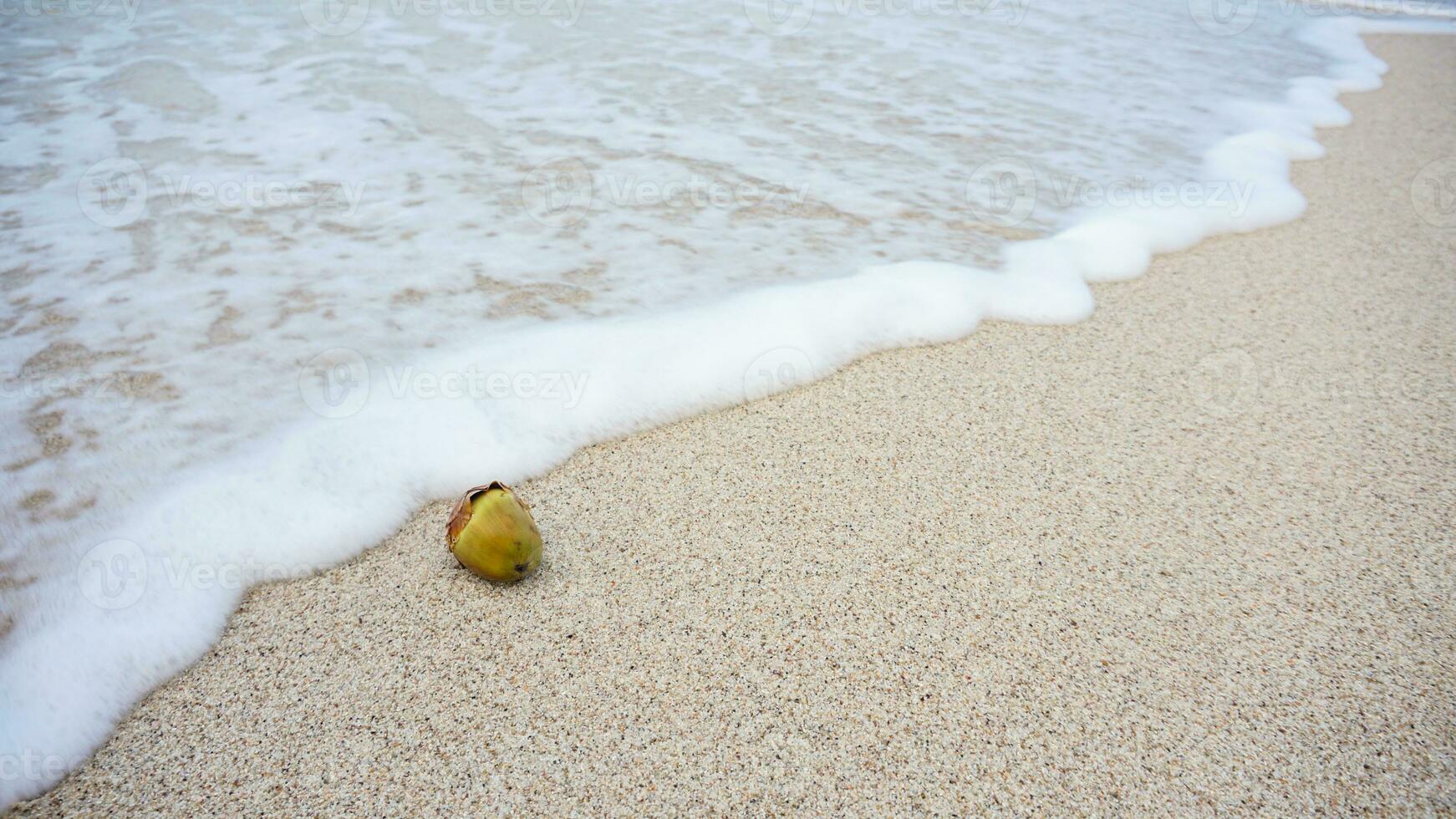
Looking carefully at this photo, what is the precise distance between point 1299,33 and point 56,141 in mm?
7961

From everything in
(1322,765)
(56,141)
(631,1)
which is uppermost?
(631,1)

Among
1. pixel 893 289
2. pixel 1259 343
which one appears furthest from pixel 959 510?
pixel 1259 343

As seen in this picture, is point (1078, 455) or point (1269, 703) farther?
point (1078, 455)

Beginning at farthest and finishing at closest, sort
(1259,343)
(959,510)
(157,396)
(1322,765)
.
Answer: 1. (1259,343)
2. (157,396)
3. (959,510)
4. (1322,765)

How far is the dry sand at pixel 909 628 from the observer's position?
3.66ft

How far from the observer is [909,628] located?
4.36ft

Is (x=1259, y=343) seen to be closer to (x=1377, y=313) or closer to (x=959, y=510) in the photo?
(x=1377, y=313)

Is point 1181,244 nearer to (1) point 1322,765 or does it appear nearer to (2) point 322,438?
(1) point 1322,765

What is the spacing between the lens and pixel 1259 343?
7.12 feet

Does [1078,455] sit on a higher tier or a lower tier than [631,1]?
lower

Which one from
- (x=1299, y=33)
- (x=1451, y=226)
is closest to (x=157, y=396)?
(x=1451, y=226)

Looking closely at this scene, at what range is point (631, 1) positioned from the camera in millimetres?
5609

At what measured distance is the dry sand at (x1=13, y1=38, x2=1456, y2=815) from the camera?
1115 mm

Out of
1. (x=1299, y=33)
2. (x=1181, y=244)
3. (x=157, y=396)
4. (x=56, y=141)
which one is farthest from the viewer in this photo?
(x=1299, y=33)
